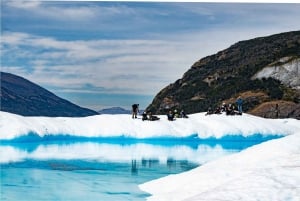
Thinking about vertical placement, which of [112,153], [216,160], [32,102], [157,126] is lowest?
[112,153]

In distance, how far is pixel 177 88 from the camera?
44.0m

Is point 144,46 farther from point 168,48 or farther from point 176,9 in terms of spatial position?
point 176,9

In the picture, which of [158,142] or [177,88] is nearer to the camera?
[158,142]

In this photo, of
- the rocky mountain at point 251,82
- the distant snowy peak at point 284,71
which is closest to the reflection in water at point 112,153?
the rocky mountain at point 251,82

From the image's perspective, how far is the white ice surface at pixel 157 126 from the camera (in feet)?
53.8

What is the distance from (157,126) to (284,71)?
23.2 metres

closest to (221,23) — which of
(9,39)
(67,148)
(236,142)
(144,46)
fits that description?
(144,46)

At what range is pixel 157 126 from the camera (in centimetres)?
1655

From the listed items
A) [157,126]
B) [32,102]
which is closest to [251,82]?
[32,102]

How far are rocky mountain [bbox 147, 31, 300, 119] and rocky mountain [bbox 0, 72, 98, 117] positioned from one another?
41.3 feet

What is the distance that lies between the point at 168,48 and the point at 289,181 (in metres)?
6.41

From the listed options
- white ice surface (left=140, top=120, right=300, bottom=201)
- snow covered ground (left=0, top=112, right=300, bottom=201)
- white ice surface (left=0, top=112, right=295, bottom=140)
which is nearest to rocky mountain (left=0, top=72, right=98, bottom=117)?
white ice surface (left=0, top=112, right=295, bottom=140)

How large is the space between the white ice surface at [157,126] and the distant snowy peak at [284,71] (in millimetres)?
20263

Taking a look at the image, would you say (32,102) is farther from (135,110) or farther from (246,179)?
(246,179)
